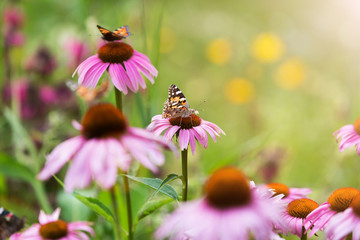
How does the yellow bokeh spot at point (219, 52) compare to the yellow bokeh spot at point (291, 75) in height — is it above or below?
above

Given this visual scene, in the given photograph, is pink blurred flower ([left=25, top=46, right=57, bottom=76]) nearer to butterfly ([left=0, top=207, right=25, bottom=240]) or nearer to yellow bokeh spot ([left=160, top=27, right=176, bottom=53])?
butterfly ([left=0, top=207, right=25, bottom=240])

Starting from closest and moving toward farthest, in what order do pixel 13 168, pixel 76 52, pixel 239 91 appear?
pixel 13 168
pixel 76 52
pixel 239 91

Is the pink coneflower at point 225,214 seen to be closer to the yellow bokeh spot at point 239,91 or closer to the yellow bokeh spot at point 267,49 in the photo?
the yellow bokeh spot at point 239,91

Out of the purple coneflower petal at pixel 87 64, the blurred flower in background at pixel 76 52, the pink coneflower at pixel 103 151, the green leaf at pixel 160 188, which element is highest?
the purple coneflower petal at pixel 87 64

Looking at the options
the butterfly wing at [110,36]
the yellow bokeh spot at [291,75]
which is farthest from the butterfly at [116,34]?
the yellow bokeh spot at [291,75]

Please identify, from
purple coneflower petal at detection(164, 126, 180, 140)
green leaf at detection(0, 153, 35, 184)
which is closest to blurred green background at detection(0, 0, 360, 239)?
green leaf at detection(0, 153, 35, 184)

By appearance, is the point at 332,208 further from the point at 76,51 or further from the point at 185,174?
the point at 76,51

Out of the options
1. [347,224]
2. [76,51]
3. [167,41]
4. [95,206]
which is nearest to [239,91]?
[167,41]
